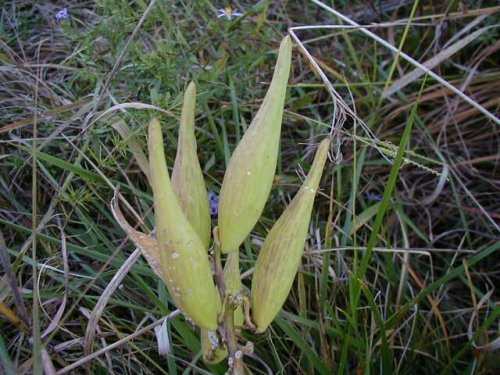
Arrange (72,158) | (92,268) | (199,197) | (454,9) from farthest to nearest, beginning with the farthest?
(454,9)
(72,158)
(92,268)
(199,197)

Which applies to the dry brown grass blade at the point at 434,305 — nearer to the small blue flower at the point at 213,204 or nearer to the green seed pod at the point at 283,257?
the small blue flower at the point at 213,204

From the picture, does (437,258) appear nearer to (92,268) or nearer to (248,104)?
(248,104)

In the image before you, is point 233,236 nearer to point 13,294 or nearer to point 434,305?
point 13,294

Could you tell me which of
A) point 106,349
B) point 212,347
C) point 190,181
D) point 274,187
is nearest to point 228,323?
point 212,347

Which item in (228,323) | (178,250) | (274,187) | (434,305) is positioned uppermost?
(178,250)

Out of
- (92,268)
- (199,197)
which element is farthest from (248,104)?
(199,197)

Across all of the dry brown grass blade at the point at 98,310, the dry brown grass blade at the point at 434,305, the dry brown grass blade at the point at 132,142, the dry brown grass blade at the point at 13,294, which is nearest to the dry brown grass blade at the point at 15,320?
the dry brown grass blade at the point at 13,294

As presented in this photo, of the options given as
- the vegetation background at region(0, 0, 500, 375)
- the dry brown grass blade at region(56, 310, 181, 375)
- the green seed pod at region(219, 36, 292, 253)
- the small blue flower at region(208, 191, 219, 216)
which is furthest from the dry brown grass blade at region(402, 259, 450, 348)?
the green seed pod at region(219, 36, 292, 253)

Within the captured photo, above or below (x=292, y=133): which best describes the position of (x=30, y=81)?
above
